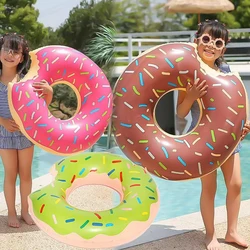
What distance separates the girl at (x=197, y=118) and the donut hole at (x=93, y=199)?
124 cm

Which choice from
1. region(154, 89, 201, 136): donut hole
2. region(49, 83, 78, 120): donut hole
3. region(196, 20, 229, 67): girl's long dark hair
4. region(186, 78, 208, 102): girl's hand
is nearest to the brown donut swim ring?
region(186, 78, 208, 102): girl's hand

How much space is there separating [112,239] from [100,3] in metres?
10.1

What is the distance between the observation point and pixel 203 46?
2912 mm

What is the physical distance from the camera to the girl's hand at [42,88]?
9.05 feet

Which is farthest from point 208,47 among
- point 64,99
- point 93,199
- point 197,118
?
point 64,99

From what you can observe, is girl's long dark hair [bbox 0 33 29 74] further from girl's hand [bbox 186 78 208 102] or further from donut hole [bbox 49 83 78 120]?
donut hole [bbox 49 83 78 120]

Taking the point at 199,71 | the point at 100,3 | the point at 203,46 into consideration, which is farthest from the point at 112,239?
the point at 100,3

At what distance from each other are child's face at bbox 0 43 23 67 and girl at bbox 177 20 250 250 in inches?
44.4

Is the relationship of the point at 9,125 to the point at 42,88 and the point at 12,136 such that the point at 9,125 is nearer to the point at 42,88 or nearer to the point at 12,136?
the point at 12,136

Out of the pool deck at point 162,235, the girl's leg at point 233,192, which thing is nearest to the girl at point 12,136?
the pool deck at point 162,235

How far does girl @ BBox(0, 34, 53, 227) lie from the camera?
3424 mm

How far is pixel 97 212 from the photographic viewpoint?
275 centimetres

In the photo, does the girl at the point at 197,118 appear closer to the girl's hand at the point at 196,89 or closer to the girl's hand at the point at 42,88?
the girl's hand at the point at 196,89

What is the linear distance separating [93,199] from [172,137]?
2.04m
